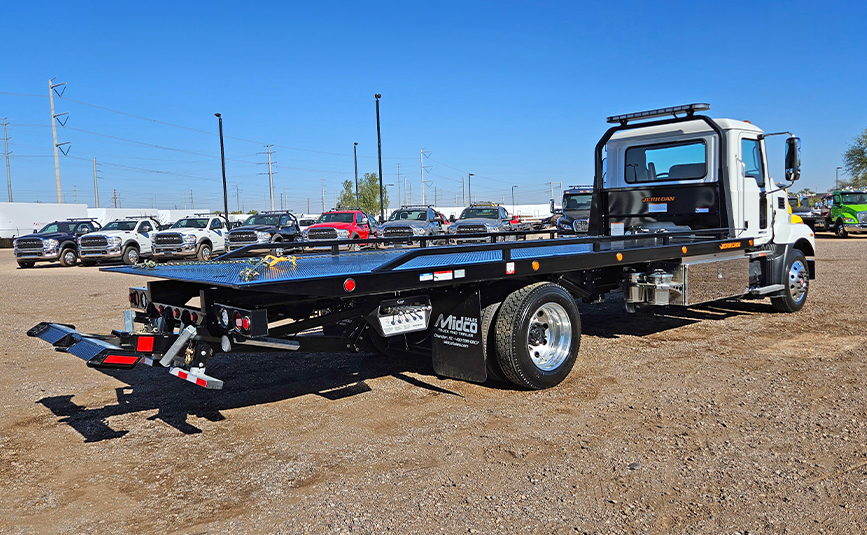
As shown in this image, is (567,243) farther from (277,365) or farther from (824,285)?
(824,285)

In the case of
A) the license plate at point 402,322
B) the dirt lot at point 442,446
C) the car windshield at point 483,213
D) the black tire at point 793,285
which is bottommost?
the dirt lot at point 442,446

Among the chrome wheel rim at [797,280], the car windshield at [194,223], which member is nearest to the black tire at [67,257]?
the car windshield at [194,223]

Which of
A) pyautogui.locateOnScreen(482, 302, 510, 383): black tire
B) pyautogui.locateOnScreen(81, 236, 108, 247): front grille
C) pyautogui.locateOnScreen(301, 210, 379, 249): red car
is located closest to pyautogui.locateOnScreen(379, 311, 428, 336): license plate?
pyautogui.locateOnScreen(482, 302, 510, 383): black tire

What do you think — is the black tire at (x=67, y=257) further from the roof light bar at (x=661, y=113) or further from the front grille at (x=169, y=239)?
the roof light bar at (x=661, y=113)

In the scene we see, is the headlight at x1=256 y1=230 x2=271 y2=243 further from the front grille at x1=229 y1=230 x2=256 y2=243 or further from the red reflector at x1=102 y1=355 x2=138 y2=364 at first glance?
the red reflector at x1=102 y1=355 x2=138 y2=364

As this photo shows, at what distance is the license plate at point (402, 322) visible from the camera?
515 centimetres

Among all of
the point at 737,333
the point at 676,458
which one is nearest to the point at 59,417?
the point at 676,458

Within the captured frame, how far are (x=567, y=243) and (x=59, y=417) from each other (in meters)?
4.52

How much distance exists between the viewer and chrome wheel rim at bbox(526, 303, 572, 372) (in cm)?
605

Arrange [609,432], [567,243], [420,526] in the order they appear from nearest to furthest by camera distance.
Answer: [420,526], [609,432], [567,243]

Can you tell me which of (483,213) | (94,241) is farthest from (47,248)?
(483,213)

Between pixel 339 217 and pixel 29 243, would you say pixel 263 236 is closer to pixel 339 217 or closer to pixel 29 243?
pixel 339 217

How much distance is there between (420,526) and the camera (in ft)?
11.5

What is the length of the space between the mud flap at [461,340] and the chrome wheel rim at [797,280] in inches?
242
